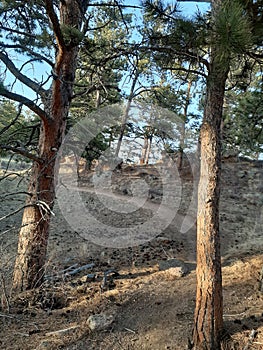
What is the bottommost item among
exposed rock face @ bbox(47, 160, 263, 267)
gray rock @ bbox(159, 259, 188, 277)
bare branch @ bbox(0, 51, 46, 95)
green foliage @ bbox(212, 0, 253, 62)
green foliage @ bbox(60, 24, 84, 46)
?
gray rock @ bbox(159, 259, 188, 277)

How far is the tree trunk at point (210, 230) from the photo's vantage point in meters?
2.09

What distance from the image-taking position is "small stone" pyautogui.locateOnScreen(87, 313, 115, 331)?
252cm

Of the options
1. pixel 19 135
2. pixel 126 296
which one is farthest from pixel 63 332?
pixel 19 135

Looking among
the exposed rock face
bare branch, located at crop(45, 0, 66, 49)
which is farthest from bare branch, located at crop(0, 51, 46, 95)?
the exposed rock face

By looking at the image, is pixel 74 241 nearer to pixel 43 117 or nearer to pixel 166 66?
pixel 43 117

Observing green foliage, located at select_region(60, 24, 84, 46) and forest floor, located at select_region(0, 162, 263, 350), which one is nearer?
forest floor, located at select_region(0, 162, 263, 350)

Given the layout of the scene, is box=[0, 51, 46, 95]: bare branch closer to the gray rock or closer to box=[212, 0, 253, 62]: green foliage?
box=[212, 0, 253, 62]: green foliage

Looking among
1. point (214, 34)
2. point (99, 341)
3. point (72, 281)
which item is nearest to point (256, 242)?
point (72, 281)

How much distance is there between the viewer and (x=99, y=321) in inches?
101

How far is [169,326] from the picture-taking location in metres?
2.44

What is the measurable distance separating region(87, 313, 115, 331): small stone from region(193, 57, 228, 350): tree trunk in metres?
0.88

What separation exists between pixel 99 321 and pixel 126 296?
2.11 feet

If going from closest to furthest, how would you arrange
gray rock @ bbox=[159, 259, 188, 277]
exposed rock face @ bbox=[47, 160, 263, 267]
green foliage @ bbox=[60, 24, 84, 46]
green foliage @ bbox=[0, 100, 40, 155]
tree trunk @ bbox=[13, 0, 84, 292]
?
green foliage @ bbox=[60, 24, 84, 46] < green foliage @ bbox=[0, 100, 40, 155] < tree trunk @ bbox=[13, 0, 84, 292] < gray rock @ bbox=[159, 259, 188, 277] < exposed rock face @ bbox=[47, 160, 263, 267]

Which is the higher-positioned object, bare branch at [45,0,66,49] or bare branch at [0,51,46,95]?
bare branch at [45,0,66,49]
